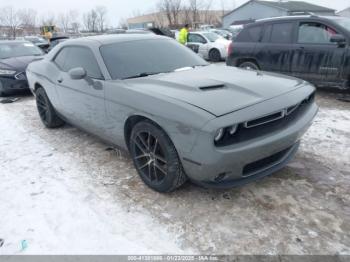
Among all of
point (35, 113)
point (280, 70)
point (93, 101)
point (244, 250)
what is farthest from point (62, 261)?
point (280, 70)

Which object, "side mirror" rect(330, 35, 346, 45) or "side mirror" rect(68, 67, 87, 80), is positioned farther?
"side mirror" rect(330, 35, 346, 45)

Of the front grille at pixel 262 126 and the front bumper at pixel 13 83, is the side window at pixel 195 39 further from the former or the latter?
the front grille at pixel 262 126

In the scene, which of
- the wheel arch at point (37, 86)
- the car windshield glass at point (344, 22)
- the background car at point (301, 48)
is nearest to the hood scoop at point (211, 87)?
the wheel arch at point (37, 86)

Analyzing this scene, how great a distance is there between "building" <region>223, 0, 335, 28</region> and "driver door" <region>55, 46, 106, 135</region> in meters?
41.0

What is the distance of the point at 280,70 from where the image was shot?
22.8 feet

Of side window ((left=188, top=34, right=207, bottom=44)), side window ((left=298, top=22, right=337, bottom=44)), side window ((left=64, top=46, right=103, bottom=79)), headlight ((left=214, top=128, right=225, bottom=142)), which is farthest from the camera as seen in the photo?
side window ((left=188, top=34, right=207, bottom=44))

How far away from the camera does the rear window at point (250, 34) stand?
737 centimetres

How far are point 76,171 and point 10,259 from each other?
1.44 meters

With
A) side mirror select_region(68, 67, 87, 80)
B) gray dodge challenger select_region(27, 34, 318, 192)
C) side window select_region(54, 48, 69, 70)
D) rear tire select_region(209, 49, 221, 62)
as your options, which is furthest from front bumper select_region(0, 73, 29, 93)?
rear tire select_region(209, 49, 221, 62)

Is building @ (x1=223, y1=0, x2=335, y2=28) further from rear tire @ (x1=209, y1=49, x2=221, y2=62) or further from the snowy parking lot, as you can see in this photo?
the snowy parking lot

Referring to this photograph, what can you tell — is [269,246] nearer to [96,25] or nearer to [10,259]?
[10,259]

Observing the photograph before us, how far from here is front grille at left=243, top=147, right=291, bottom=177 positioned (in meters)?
2.76

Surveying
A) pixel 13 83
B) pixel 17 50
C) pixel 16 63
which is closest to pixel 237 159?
pixel 13 83

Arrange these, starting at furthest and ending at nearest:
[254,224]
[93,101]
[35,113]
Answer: [35,113] < [93,101] < [254,224]
